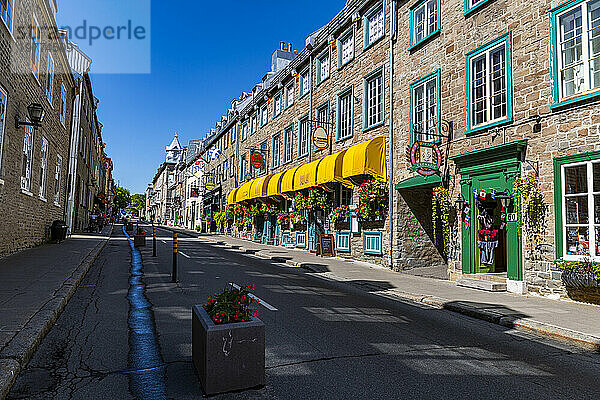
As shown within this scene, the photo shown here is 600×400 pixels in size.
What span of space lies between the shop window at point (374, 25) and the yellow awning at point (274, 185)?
8658mm

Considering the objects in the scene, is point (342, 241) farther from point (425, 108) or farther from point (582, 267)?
point (582, 267)

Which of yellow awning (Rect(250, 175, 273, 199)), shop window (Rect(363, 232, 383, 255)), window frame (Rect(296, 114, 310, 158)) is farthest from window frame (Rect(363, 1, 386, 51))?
yellow awning (Rect(250, 175, 273, 199))

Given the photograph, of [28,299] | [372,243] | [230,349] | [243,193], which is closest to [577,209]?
[372,243]

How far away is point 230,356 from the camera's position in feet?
12.5

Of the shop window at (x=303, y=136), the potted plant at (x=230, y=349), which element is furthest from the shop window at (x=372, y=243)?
the potted plant at (x=230, y=349)

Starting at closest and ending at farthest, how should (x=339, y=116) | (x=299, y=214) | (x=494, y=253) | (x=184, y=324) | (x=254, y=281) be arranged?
1. (x=184, y=324)
2. (x=254, y=281)
3. (x=494, y=253)
4. (x=339, y=116)
5. (x=299, y=214)

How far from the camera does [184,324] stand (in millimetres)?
6250

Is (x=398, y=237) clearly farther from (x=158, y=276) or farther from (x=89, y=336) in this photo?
(x=89, y=336)

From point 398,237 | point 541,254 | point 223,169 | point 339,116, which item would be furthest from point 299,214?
point 223,169

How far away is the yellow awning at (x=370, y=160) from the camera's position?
15.1 meters

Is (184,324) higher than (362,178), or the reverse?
(362,178)

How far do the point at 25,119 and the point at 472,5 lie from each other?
45.9 feet

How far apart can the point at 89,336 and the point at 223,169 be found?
116 ft

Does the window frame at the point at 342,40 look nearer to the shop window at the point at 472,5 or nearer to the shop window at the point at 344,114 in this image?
the shop window at the point at 344,114
